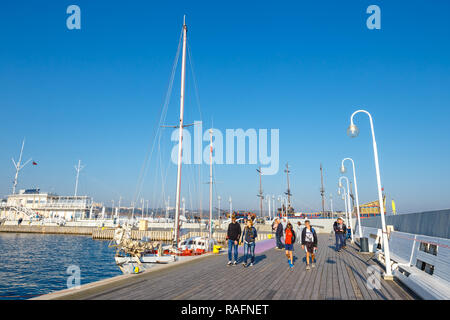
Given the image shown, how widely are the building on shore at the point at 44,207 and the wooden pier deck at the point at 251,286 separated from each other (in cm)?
8879

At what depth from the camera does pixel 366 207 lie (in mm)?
74312

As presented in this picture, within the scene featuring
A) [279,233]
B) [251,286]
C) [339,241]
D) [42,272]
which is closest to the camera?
[251,286]

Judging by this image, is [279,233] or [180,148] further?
[279,233]

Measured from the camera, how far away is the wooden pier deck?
7.02 meters

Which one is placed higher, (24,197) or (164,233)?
(24,197)

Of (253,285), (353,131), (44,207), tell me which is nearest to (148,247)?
(253,285)

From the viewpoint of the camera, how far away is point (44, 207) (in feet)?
301

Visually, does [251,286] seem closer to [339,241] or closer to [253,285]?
[253,285]

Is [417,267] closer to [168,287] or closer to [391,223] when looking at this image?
[168,287]

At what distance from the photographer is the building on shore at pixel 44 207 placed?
83531mm

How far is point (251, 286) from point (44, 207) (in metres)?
106
